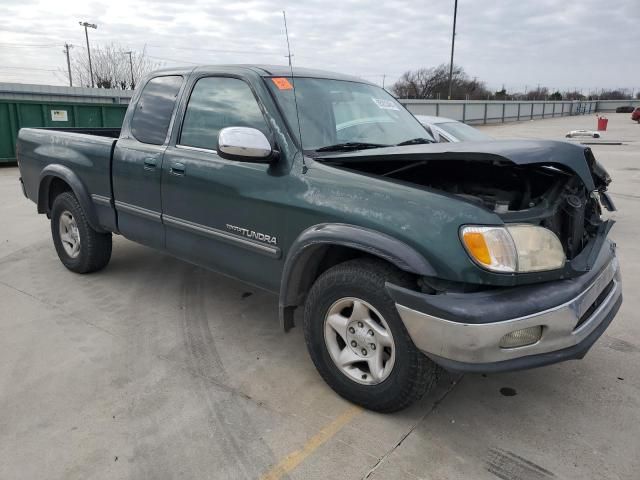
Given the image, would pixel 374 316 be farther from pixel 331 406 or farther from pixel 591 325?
pixel 591 325

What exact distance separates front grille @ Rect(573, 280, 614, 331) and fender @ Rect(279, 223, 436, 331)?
2.67ft

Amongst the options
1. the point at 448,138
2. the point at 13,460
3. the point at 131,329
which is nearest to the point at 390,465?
the point at 13,460

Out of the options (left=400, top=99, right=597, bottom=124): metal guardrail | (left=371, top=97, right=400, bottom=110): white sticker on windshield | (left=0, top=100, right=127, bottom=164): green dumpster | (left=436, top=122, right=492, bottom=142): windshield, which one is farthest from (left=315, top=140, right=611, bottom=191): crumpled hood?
(left=400, top=99, right=597, bottom=124): metal guardrail

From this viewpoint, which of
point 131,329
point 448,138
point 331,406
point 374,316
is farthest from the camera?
point 448,138

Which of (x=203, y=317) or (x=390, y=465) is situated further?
(x=203, y=317)

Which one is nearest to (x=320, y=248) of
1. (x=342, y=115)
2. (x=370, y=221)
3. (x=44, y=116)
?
(x=370, y=221)

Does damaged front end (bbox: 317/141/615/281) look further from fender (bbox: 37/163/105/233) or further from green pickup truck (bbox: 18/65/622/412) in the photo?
fender (bbox: 37/163/105/233)

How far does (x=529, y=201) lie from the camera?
2.81 meters

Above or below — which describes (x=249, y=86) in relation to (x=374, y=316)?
above

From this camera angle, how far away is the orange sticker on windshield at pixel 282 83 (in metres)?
3.36

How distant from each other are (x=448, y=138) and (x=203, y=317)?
4.51m

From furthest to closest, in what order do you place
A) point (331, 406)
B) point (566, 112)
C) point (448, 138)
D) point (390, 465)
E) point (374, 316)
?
point (566, 112) → point (448, 138) → point (331, 406) → point (374, 316) → point (390, 465)

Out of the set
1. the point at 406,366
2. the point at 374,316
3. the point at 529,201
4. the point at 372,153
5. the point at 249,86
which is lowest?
the point at 406,366

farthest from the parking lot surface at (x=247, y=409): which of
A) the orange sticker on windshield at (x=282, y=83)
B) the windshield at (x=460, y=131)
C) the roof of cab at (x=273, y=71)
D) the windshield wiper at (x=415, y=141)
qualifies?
the windshield at (x=460, y=131)
